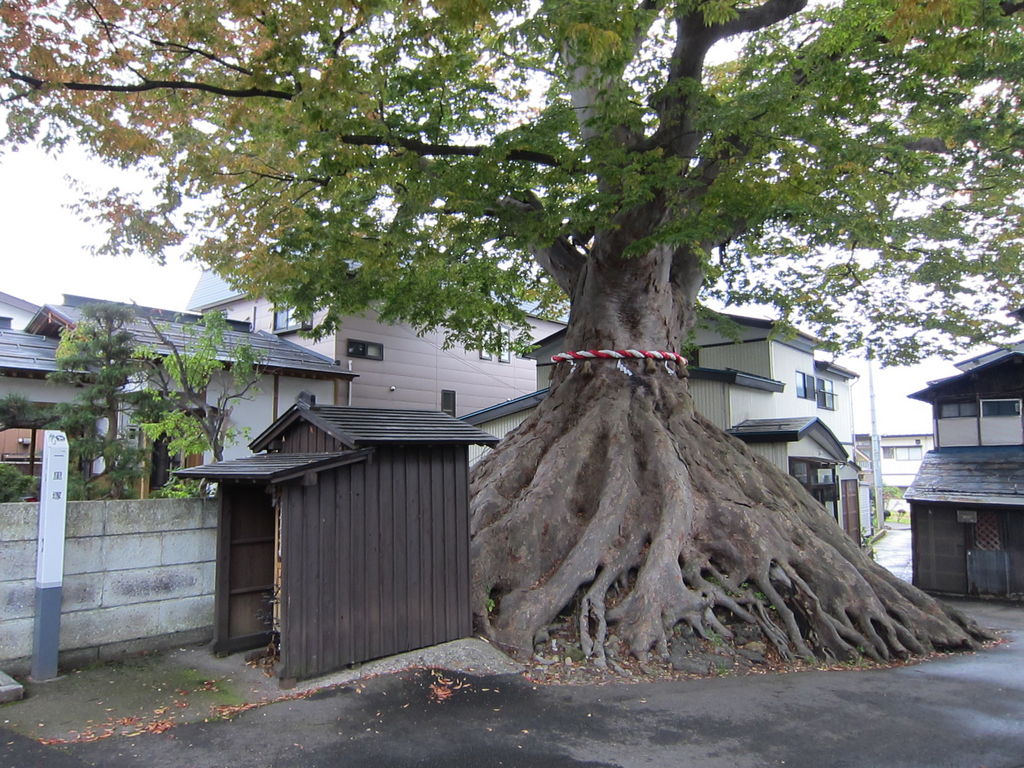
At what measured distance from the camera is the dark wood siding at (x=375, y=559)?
6305 mm

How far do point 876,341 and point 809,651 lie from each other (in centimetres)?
1047

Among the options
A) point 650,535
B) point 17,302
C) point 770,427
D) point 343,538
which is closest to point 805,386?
point 770,427

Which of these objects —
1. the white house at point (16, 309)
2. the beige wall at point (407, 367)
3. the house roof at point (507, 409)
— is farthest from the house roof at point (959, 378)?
the white house at point (16, 309)

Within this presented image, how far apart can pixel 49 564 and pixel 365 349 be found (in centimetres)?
1303

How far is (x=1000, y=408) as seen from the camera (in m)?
19.5

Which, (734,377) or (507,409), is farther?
(507,409)

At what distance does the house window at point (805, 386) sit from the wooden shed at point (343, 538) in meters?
18.9

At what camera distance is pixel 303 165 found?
32.2 ft

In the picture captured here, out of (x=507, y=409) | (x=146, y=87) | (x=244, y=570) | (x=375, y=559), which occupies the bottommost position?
(x=244, y=570)

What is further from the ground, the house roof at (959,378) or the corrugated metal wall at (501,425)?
the house roof at (959,378)

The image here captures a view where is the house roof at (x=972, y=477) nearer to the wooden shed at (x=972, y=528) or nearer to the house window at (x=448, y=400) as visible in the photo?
the wooden shed at (x=972, y=528)

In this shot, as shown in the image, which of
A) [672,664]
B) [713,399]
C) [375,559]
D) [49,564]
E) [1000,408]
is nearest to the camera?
[49,564]

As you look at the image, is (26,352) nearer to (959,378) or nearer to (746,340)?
(746,340)

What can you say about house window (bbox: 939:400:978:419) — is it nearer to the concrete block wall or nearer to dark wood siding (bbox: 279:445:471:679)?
dark wood siding (bbox: 279:445:471:679)
